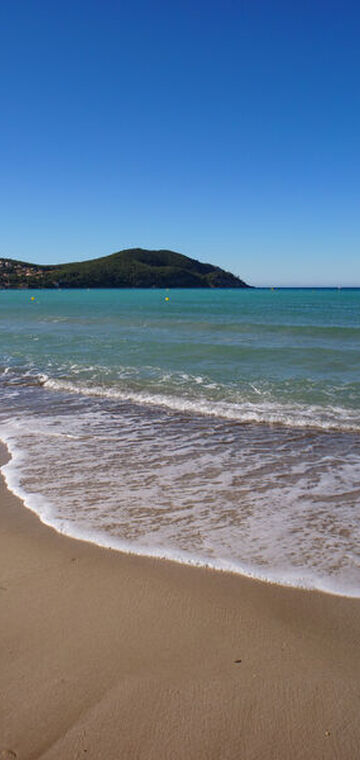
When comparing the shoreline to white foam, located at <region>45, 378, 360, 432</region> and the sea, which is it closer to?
the sea

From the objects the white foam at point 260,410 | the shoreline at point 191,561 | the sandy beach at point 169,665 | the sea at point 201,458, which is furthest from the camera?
the white foam at point 260,410

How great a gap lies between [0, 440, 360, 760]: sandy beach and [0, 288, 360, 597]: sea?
1.50 feet

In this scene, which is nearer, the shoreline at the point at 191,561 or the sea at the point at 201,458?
the shoreline at the point at 191,561

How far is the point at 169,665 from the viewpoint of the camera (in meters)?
2.84

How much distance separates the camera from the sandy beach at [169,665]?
2.38m

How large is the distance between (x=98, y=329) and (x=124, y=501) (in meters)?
24.8

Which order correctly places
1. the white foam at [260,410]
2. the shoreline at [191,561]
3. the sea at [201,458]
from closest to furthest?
the shoreline at [191,561] → the sea at [201,458] → the white foam at [260,410]

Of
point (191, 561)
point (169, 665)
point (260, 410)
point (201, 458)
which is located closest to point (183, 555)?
point (191, 561)

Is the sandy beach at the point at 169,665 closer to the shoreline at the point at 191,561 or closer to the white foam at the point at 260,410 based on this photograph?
the shoreline at the point at 191,561

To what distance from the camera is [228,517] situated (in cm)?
504

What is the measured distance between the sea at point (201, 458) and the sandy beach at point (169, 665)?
46 cm

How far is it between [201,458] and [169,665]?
429 centimetres

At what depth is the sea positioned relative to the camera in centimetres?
445

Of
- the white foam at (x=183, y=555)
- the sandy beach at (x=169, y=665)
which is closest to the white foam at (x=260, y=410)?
the white foam at (x=183, y=555)
